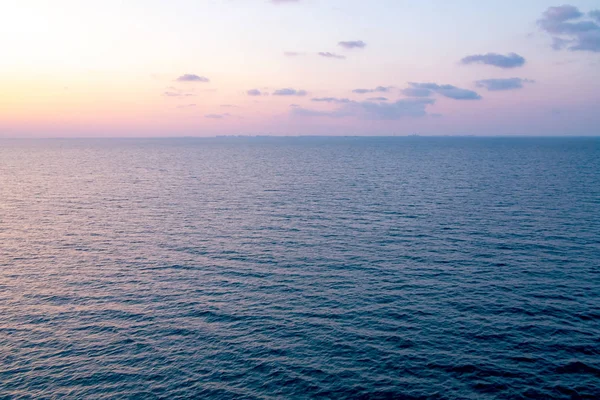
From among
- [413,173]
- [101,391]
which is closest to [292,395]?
[101,391]

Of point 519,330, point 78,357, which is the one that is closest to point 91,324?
point 78,357

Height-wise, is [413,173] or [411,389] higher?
[413,173]

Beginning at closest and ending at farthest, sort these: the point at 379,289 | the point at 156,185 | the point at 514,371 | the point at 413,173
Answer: the point at 514,371 → the point at 379,289 → the point at 156,185 → the point at 413,173

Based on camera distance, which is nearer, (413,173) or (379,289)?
(379,289)

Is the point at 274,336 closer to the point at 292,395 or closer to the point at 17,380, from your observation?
the point at 292,395

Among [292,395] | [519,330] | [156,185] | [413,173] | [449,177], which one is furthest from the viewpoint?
[413,173]

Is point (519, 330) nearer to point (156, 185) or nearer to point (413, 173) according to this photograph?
point (156, 185)
